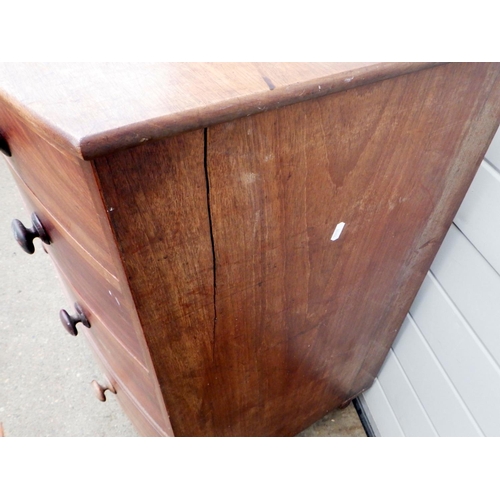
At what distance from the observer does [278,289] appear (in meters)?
0.58

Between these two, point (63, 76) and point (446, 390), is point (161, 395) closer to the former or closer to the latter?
point (63, 76)

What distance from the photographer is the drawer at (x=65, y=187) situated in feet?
1.17

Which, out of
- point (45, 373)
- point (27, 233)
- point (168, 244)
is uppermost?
point (45, 373)

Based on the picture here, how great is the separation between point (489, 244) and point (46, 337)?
1.29 metres

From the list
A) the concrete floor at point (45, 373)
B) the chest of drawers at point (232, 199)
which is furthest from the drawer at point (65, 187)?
the concrete floor at point (45, 373)

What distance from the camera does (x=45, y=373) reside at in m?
1.31

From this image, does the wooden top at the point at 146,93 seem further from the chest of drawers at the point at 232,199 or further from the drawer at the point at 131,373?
the drawer at the point at 131,373

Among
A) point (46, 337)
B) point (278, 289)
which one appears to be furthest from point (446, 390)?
point (46, 337)

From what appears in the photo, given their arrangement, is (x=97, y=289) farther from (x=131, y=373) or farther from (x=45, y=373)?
(x=45, y=373)

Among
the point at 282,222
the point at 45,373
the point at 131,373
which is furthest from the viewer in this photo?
the point at 45,373

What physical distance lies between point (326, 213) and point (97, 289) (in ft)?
1.00

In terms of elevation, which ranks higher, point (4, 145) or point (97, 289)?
point (4, 145)

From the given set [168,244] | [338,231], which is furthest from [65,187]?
[338,231]

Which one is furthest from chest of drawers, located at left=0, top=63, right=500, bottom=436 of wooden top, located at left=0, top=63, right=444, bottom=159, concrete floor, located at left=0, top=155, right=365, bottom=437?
concrete floor, located at left=0, top=155, right=365, bottom=437
